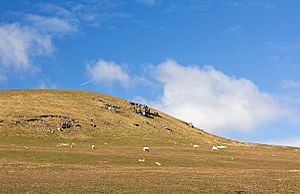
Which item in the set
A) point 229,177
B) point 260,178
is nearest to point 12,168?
point 229,177

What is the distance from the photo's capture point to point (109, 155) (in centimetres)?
7838

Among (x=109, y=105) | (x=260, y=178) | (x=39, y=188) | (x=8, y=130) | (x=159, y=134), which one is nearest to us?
(x=39, y=188)

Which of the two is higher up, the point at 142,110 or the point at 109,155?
the point at 142,110

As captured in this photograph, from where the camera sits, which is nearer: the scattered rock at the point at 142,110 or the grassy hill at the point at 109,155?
the grassy hill at the point at 109,155

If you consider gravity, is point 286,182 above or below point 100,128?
below

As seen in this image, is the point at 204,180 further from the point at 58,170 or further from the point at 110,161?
the point at 110,161

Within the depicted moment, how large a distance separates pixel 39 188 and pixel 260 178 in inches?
1066

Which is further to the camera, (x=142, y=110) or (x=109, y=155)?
(x=142, y=110)

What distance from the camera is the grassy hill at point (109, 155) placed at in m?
43.3

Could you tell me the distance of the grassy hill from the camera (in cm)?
4328

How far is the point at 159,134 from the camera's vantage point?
436 ft

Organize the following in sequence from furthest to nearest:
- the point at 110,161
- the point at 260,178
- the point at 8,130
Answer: the point at 8,130, the point at 110,161, the point at 260,178

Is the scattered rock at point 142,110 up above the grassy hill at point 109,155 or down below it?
above

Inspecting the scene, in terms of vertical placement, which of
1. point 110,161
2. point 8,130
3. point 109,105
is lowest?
point 110,161
